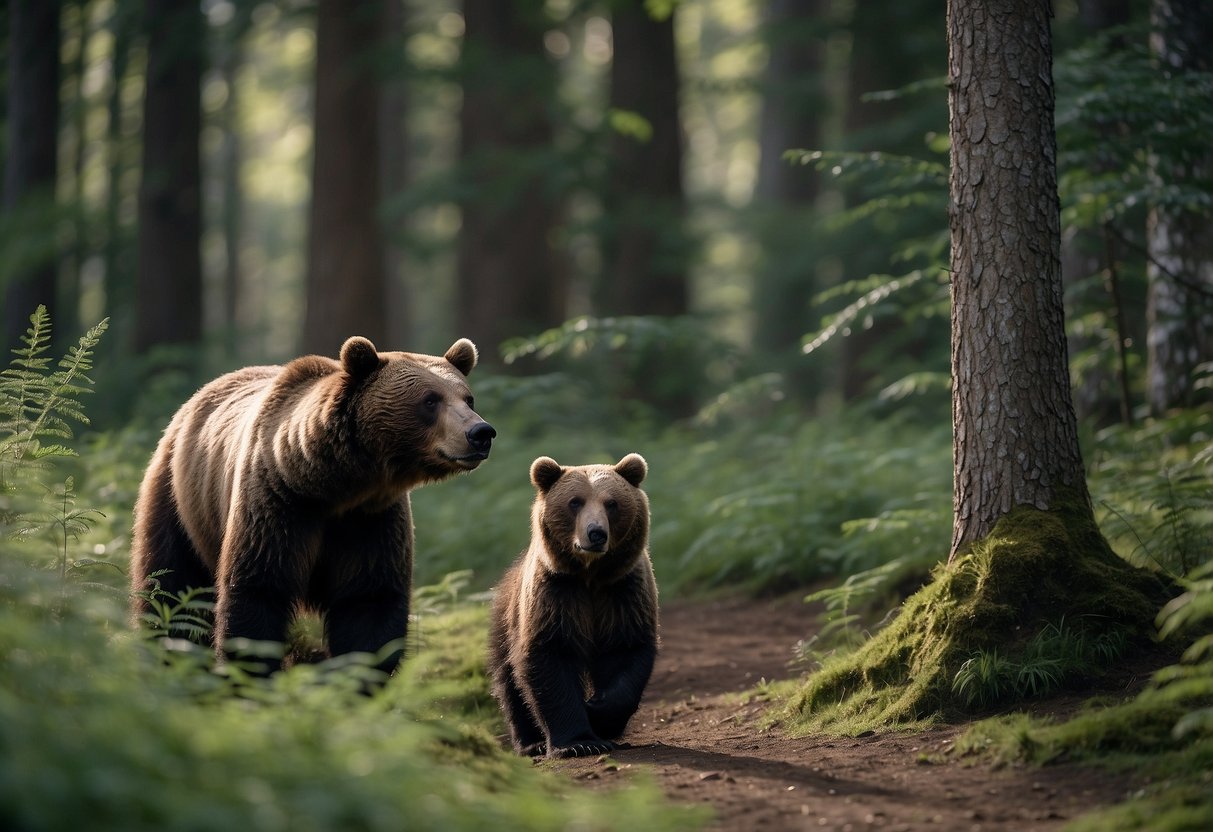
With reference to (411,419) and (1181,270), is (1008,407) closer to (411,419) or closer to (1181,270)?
(411,419)

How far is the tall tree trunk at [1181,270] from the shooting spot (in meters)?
9.84

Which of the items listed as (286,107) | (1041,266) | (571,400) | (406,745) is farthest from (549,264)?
(286,107)

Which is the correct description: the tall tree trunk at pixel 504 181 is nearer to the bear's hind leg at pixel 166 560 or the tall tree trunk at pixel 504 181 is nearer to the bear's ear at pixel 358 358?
the bear's hind leg at pixel 166 560

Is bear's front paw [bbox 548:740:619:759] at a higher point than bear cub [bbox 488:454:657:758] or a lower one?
lower

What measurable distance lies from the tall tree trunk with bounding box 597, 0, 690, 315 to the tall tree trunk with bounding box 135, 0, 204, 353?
612 cm

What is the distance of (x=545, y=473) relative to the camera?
714cm

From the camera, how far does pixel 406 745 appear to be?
10.9ft

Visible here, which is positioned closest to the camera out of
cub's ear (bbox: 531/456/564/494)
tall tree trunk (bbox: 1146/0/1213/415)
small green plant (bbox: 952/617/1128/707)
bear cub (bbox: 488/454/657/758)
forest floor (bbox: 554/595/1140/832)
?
forest floor (bbox: 554/595/1140/832)

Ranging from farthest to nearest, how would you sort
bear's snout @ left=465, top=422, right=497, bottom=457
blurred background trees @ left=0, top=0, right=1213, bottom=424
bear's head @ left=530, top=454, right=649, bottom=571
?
1. blurred background trees @ left=0, top=0, right=1213, bottom=424
2. bear's head @ left=530, top=454, right=649, bottom=571
3. bear's snout @ left=465, top=422, right=497, bottom=457

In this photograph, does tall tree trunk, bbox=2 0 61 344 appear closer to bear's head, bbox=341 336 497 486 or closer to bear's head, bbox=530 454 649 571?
bear's head, bbox=530 454 649 571

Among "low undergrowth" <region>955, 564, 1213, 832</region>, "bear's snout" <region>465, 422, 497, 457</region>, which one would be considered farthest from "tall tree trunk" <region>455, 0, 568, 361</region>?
"low undergrowth" <region>955, 564, 1213, 832</region>

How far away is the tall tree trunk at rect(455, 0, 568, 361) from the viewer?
17125mm

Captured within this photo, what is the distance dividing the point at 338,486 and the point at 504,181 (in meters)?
11.7

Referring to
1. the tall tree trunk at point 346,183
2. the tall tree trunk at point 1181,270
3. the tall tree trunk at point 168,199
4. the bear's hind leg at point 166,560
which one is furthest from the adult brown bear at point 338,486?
the tall tree trunk at point 168,199
